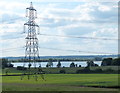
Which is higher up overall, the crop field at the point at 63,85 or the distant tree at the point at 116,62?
the distant tree at the point at 116,62

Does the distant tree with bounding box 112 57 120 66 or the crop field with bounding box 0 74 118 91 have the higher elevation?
the distant tree with bounding box 112 57 120 66

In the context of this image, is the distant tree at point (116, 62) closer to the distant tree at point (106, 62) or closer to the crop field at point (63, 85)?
the distant tree at point (106, 62)

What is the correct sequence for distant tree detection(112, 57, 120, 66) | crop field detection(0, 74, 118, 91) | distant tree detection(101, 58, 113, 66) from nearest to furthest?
1. crop field detection(0, 74, 118, 91)
2. distant tree detection(112, 57, 120, 66)
3. distant tree detection(101, 58, 113, 66)

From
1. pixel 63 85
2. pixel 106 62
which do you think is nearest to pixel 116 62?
pixel 106 62

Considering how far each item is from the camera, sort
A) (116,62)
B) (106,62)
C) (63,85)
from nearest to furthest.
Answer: (63,85) → (116,62) → (106,62)

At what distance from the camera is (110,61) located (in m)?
71.3

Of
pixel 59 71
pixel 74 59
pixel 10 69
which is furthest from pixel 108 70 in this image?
pixel 74 59

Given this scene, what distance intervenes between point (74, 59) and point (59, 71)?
35.8 metres

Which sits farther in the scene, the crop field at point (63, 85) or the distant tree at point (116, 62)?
the distant tree at point (116, 62)

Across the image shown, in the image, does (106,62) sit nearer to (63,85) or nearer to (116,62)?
(116,62)

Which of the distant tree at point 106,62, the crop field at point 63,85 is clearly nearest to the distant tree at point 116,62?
the distant tree at point 106,62

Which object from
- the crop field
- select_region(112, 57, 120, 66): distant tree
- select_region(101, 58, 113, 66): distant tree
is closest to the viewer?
the crop field

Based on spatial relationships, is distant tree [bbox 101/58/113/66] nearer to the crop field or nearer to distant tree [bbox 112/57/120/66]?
distant tree [bbox 112/57/120/66]

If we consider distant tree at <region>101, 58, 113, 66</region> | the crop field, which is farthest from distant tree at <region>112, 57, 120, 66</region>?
Result: the crop field
